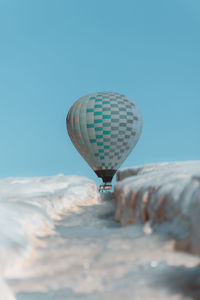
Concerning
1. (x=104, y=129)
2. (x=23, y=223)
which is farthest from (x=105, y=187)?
(x=23, y=223)

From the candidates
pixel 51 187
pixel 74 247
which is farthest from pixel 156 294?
pixel 51 187

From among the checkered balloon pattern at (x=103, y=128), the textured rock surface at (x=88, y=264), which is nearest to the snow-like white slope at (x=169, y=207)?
the textured rock surface at (x=88, y=264)

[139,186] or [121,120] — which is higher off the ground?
[139,186]

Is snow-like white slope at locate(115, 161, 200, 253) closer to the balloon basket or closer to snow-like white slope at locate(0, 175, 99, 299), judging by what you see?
snow-like white slope at locate(0, 175, 99, 299)

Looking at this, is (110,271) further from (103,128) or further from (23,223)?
(103,128)

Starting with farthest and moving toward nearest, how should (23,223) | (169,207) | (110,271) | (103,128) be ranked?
(103,128), (23,223), (169,207), (110,271)

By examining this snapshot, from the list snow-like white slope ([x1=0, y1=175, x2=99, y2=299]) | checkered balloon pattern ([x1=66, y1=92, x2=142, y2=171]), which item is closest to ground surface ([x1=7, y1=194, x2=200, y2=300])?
snow-like white slope ([x1=0, y1=175, x2=99, y2=299])

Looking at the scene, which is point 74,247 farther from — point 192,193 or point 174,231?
point 192,193
